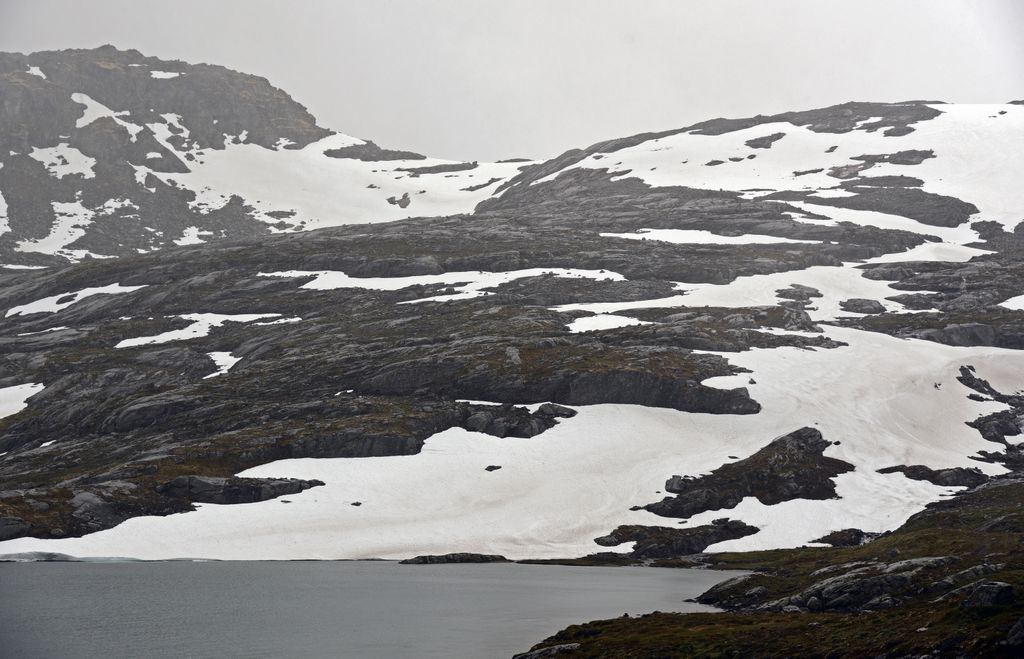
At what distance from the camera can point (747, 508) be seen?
8644cm

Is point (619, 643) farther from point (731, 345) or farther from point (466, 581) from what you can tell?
point (731, 345)

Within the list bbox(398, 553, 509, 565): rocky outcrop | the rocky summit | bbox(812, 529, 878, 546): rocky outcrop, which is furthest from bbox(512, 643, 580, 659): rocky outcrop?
bbox(812, 529, 878, 546): rocky outcrop

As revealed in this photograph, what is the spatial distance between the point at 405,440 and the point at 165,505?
2439 centimetres

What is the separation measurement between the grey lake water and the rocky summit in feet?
18.2

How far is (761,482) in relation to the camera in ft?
293

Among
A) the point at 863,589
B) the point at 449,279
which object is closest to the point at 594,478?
the point at 863,589

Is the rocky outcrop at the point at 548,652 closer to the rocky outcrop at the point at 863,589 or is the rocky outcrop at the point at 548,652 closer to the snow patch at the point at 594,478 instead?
the rocky outcrop at the point at 863,589

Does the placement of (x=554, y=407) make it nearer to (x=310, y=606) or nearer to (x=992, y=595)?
(x=310, y=606)

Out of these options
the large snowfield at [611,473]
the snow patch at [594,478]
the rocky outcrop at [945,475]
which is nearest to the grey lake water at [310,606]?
the snow patch at [594,478]

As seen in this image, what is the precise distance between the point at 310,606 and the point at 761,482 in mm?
51090

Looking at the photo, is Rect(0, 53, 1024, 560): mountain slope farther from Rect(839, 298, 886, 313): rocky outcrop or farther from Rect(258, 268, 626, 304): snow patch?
Rect(258, 268, 626, 304): snow patch

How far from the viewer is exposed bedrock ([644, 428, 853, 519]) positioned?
86125mm

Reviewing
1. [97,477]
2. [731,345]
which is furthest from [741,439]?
[97,477]

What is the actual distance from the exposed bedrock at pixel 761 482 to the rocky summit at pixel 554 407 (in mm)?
286
